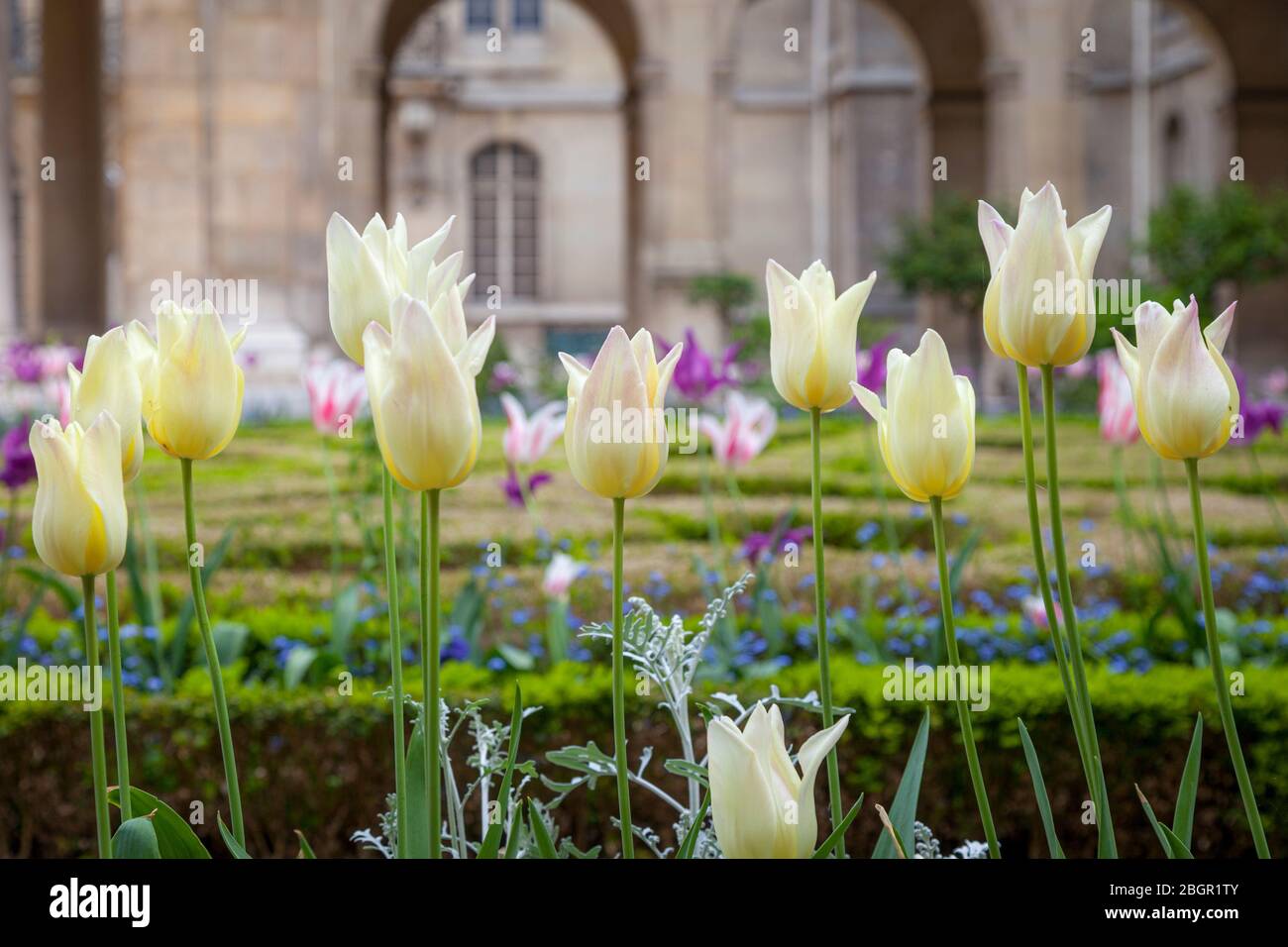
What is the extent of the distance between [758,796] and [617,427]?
0.25 m

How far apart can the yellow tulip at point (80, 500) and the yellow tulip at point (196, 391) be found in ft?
0.34

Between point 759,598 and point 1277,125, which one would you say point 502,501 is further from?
point 1277,125

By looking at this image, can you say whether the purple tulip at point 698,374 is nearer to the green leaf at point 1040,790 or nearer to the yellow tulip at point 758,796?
the green leaf at point 1040,790

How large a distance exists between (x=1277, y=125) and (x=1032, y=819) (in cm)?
2091

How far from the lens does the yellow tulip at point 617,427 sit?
0.87m

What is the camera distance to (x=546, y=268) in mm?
29031

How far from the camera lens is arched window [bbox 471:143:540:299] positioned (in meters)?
29.3

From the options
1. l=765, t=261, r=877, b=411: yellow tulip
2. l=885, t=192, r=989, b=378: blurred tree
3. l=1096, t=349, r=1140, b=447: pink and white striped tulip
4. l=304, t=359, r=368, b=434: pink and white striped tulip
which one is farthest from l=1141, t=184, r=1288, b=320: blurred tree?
l=765, t=261, r=877, b=411: yellow tulip

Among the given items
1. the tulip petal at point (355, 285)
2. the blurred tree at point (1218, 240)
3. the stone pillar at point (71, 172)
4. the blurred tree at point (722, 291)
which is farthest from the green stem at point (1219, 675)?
the blurred tree at point (722, 291)

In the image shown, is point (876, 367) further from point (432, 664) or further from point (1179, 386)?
point (432, 664)

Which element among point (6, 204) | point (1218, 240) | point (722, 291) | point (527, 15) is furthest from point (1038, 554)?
point (527, 15)

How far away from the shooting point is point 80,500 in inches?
33.3
